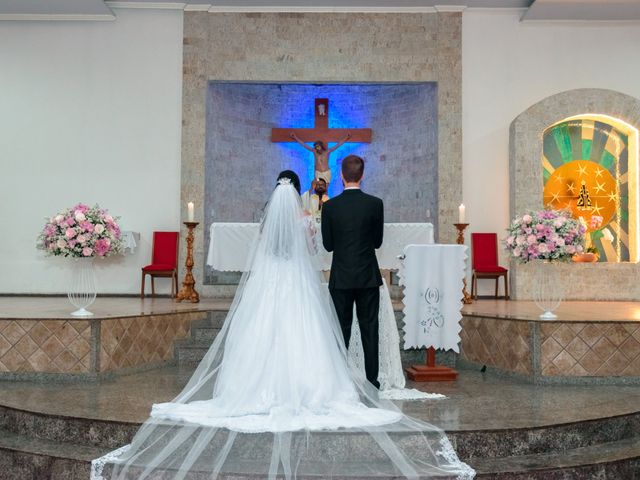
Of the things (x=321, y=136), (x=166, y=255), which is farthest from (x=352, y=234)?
(x=321, y=136)

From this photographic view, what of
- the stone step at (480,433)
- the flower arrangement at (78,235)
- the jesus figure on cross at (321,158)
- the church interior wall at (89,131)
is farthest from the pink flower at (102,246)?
the jesus figure on cross at (321,158)

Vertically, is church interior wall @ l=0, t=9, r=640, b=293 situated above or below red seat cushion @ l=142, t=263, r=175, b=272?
above

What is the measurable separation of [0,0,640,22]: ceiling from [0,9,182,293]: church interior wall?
16 cm

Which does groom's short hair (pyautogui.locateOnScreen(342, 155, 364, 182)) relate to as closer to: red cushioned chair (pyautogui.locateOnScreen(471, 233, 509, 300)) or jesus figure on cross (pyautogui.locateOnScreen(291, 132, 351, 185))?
red cushioned chair (pyautogui.locateOnScreen(471, 233, 509, 300))

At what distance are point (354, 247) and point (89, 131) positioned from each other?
278 inches

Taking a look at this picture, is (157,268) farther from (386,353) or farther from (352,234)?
(352,234)

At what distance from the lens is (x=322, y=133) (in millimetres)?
11102

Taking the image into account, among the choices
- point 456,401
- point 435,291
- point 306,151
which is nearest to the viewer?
point 456,401

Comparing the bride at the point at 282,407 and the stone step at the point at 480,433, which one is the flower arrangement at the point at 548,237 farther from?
the bride at the point at 282,407

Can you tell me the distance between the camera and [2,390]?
17.7 ft

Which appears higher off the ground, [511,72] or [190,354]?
[511,72]

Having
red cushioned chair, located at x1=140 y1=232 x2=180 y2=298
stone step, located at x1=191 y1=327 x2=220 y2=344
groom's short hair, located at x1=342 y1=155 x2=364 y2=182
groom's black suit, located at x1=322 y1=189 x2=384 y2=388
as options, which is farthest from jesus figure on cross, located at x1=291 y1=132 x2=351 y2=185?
groom's short hair, located at x1=342 y1=155 x2=364 y2=182

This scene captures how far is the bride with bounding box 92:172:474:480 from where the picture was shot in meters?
3.68

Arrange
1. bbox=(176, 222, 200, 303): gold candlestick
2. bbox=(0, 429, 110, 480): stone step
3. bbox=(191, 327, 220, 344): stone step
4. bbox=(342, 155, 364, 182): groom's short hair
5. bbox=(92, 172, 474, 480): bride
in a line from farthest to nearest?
bbox=(176, 222, 200, 303): gold candlestick, bbox=(191, 327, 220, 344): stone step, bbox=(342, 155, 364, 182): groom's short hair, bbox=(0, 429, 110, 480): stone step, bbox=(92, 172, 474, 480): bride
